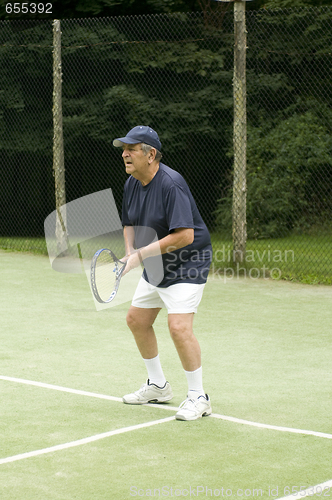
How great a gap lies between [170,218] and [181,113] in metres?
11.6

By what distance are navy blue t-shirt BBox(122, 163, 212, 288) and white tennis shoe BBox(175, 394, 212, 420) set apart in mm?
740

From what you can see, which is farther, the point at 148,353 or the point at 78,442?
the point at 148,353

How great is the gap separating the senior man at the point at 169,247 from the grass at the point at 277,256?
19.3 feet

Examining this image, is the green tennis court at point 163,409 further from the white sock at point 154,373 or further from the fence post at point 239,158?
the fence post at point 239,158

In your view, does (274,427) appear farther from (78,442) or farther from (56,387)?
(56,387)

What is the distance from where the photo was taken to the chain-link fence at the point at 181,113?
1434cm

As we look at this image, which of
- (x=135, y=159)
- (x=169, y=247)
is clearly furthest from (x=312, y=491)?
(x=135, y=159)

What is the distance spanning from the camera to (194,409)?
4.68 meters

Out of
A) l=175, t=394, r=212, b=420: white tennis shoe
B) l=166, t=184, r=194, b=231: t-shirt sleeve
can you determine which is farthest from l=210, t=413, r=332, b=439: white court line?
l=166, t=184, r=194, b=231: t-shirt sleeve

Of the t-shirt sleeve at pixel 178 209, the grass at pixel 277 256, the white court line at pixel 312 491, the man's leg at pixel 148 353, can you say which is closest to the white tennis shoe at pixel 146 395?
the man's leg at pixel 148 353

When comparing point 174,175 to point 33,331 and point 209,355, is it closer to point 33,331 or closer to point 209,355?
point 209,355

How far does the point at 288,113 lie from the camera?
16.1m

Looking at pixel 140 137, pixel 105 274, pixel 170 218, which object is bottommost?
pixel 105 274

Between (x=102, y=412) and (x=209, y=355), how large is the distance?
176 cm
